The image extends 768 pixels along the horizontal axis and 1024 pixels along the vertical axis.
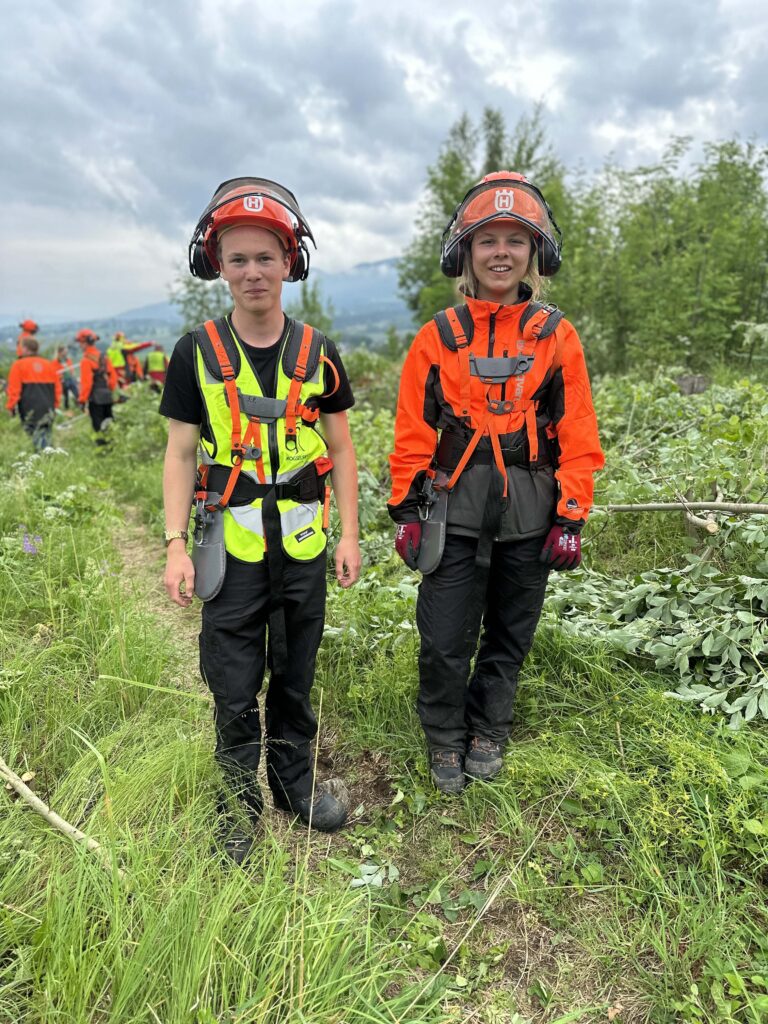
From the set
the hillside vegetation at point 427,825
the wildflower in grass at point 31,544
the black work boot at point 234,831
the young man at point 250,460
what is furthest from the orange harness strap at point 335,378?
the wildflower in grass at point 31,544

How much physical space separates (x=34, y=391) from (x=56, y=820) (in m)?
9.39

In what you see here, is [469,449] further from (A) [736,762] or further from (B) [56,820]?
(B) [56,820]

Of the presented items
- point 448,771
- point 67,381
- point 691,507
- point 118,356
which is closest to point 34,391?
point 118,356

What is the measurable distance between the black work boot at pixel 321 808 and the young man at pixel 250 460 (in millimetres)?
249

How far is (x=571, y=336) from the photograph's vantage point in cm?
243

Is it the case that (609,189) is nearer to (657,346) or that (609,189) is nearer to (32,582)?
(657,346)

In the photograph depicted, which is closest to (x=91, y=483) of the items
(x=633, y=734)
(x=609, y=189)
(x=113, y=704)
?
(x=113, y=704)

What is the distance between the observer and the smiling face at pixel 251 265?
2057mm

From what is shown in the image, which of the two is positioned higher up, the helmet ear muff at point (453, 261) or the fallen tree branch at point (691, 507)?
the helmet ear muff at point (453, 261)

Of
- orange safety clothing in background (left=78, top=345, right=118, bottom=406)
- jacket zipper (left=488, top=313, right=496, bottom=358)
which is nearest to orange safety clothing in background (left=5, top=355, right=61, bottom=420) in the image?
orange safety clothing in background (left=78, top=345, right=118, bottom=406)

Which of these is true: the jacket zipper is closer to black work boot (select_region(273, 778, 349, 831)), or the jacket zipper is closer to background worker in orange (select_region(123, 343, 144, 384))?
black work boot (select_region(273, 778, 349, 831))

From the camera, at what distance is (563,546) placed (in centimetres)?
246

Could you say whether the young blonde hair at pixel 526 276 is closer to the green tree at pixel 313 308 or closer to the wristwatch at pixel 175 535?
the wristwatch at pixel 175 535

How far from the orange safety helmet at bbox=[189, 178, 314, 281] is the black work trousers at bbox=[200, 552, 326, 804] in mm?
1093
